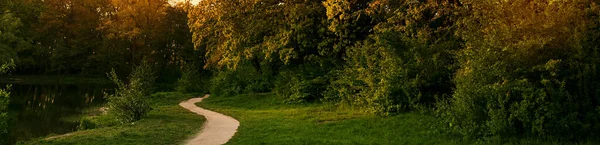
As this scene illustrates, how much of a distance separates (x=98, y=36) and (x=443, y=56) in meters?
51.1

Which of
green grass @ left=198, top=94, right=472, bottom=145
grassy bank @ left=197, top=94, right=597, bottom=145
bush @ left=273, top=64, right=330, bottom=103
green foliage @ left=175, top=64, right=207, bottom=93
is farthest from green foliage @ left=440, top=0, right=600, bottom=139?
green foliage @ left=175, top=64, right=207, bottom=93

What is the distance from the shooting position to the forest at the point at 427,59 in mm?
10500

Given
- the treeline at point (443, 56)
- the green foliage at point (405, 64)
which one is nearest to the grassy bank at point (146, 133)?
the green foliage at point (405, 64)

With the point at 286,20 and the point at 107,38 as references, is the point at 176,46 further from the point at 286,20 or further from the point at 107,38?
the point at 286,20

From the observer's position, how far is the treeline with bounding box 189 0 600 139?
10477 millimetres

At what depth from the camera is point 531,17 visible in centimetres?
A: 1070

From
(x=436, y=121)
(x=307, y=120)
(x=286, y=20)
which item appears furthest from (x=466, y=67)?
(x=286, y=20)

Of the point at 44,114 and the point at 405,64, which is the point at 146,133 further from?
the point at 44,114

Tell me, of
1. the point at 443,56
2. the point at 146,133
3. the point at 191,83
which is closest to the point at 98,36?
the point at 191,83

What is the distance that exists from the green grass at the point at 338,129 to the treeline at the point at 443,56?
549mm

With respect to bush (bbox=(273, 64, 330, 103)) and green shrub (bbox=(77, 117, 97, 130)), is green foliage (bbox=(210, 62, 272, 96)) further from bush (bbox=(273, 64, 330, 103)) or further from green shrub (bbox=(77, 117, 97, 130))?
green shrub (bbox=(77, 117, 97, 130))

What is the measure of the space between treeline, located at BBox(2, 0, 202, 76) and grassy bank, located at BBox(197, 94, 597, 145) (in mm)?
36295

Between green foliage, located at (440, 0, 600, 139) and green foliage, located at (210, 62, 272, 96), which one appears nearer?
green foliage, located at (440, 0, 600, 139)

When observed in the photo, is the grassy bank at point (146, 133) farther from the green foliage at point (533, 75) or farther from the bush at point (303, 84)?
the green foliage at point (533, 75)
